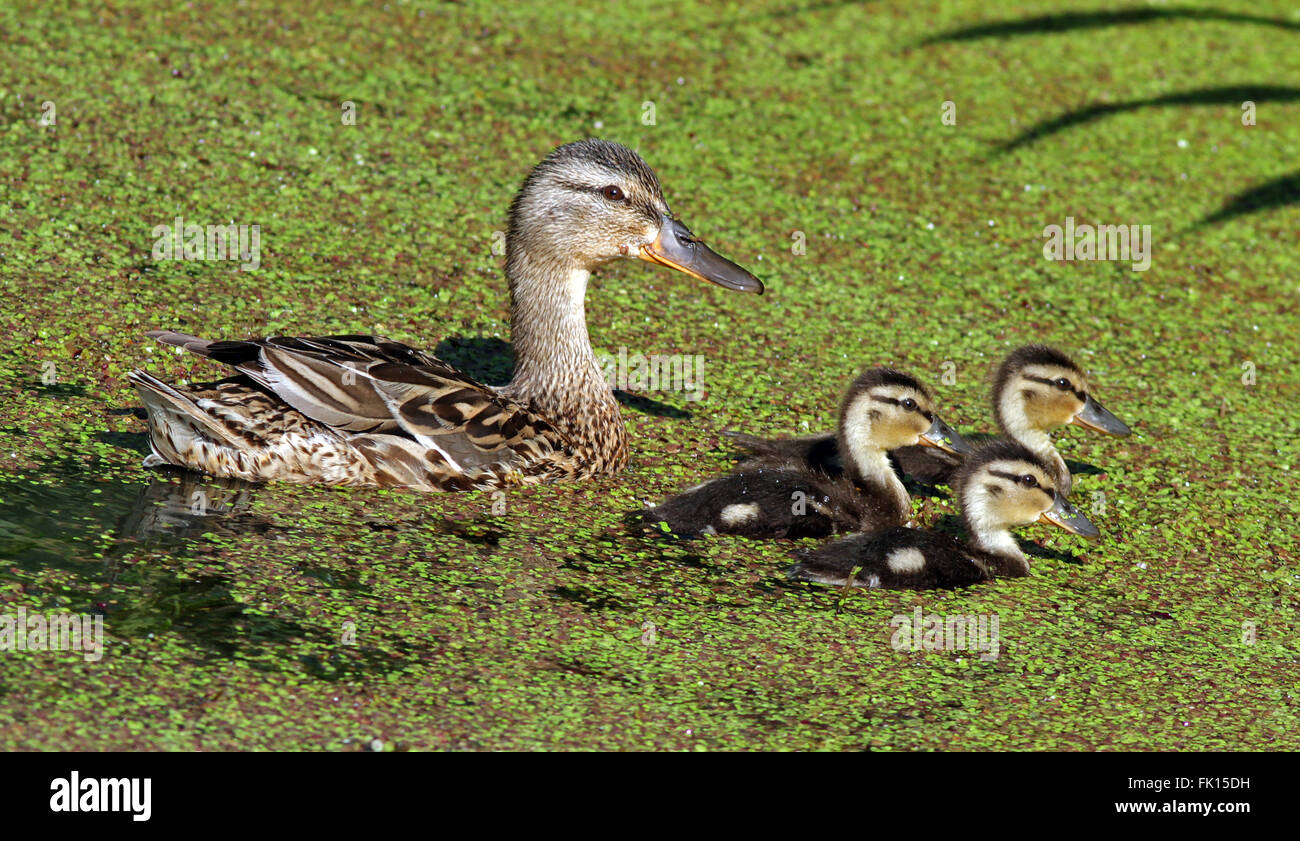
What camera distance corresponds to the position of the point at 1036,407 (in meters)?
6.30

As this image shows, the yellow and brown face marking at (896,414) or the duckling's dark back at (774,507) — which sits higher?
the yellow and brown face marking at (896,414)

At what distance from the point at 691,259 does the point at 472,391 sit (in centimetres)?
114

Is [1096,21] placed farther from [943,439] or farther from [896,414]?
[896,414]

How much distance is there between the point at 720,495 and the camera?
550cm

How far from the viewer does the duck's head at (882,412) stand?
5.83 meters

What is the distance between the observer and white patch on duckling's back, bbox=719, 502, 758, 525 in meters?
5.48

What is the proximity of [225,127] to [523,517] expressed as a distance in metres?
3.94

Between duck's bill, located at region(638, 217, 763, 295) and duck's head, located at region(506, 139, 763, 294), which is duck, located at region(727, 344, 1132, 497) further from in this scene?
duck's head, located at region(506, 139, 763, 294)

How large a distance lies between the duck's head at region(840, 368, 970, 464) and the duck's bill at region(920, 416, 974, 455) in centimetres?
6

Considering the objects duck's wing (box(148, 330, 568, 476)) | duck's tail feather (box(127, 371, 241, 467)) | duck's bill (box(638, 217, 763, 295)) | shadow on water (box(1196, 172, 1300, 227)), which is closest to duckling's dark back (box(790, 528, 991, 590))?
duck's wing (box(148, 330, 568, 476))

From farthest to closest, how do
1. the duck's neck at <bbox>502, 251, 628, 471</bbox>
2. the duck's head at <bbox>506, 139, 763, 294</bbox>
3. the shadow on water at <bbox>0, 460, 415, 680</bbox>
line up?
the duck's head at <bbox>506, 139, 763, 294</bbox>
the duck's neck at <bbox>502, 251, 628, 471</bbox>
the shadow on water at <bbox>0, 460, 415, 680</bbox>

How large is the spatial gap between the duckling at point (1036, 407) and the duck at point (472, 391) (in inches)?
44.0

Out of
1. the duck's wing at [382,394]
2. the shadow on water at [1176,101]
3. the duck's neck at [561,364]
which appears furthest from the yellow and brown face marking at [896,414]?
the shadow on water at [1176,101]

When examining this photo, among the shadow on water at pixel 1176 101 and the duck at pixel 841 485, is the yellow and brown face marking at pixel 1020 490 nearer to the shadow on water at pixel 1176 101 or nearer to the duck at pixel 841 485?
the duck at pixel 841 485
